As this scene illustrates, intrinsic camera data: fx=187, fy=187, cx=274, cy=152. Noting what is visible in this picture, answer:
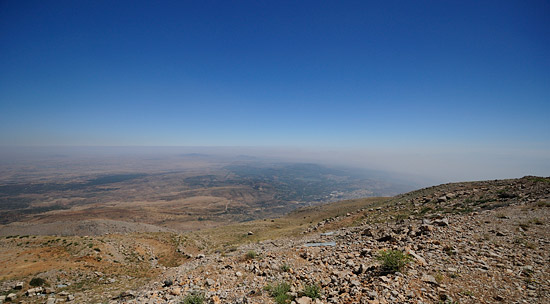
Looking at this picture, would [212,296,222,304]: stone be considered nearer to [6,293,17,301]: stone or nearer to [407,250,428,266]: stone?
[407,250,428,266]: stone

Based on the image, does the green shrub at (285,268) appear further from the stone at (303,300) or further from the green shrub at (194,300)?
the green shrub at (194,300)

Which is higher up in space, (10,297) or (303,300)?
(303,300)

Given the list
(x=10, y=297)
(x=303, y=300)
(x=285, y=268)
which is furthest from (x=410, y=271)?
(x=10, y=297)

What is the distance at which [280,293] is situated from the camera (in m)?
6.71

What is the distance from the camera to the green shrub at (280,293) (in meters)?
6.30

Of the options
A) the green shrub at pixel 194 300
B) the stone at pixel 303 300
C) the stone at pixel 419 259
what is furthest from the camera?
the stone at pixel 419 259

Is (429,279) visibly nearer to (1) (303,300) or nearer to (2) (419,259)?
(2) (419,259)

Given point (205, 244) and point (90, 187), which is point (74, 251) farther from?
point (90, 187)

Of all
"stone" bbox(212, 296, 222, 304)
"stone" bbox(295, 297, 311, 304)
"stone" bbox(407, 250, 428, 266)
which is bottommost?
"stone" bbox(212, 296, 222, 304)

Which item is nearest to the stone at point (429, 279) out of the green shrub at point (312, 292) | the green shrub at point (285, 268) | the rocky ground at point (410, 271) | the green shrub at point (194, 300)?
the rocky ground at point (410, 271)

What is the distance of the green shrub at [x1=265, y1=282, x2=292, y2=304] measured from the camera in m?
6.30

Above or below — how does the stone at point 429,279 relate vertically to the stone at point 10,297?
above

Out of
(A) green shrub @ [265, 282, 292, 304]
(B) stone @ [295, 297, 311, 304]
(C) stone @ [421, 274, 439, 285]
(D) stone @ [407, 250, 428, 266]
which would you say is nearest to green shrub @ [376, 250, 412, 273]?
(D) stone @ [407, 250, 428, 266]

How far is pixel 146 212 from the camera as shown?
8769 cm
